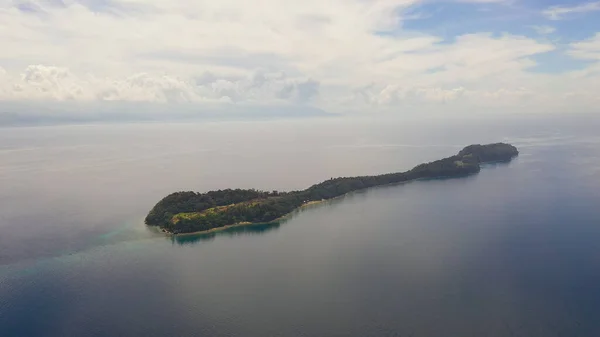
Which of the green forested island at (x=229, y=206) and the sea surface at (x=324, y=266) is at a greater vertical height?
the green forested island at (x=229, y=206)

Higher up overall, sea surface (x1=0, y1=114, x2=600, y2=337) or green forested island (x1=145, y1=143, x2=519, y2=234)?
green forested island (x1=145, y1=143, x2=519, y2=234)

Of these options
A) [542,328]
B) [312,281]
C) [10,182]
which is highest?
[10,182]

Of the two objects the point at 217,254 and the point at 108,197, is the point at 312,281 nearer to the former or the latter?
the point at 217,254

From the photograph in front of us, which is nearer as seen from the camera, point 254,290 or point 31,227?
point 254,290

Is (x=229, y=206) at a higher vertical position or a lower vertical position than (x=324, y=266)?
higher

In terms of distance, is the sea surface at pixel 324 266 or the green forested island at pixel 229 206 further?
the green forested island at pixel 229 206

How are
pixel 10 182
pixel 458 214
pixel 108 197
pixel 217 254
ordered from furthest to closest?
1. pixel 10 182
2. pixel 108 197
3. pixel 458 214
4. pixel 217 254

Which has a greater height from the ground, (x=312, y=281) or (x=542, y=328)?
(x=312, y=281)

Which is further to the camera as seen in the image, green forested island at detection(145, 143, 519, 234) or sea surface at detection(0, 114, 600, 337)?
green forested island at detection(145, 143, 519, 234)

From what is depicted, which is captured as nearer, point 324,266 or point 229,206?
point 324,266

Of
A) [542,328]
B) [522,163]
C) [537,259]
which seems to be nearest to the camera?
[542,328]

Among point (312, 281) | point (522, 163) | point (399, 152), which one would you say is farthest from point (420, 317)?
point (399, 152)
